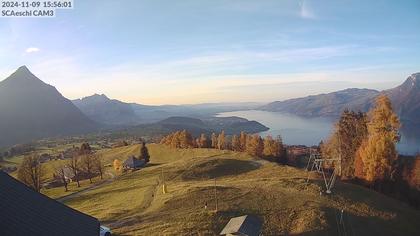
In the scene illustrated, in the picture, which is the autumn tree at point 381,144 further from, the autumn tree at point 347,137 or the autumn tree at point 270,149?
the autumn tree at point 270,149

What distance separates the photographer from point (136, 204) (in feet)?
193

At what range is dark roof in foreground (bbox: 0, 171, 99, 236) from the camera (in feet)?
66.3

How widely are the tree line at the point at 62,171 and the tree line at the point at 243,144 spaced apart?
34.5 meters

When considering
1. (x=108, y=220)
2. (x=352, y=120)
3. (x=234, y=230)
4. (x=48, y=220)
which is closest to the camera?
(x=48, y=220)

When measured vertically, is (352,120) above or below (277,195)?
above

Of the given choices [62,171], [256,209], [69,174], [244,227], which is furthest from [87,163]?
[244,227]

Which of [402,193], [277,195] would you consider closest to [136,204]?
[277,195]

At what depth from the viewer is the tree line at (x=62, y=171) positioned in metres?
90.4

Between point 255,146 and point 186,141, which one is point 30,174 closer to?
point 186,141

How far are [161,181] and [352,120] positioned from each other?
2257 inches

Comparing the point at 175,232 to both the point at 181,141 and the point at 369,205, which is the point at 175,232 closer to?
the point at 369,205

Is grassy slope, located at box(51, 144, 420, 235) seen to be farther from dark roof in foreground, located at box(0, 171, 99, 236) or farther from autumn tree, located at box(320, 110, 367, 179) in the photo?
autumn tree, located at box(320, 110, 367, 179)

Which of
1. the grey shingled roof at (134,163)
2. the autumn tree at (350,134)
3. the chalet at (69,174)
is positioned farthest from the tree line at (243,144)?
the chalet at (69,174)

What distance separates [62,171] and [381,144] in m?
86.5
